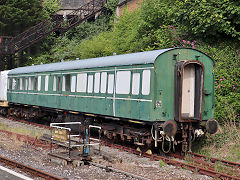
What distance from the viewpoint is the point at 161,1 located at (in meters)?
20.5

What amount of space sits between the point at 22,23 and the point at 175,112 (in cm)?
2909

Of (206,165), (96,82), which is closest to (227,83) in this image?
(206,165)

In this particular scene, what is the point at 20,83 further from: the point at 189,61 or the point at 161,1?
the point at 189,61

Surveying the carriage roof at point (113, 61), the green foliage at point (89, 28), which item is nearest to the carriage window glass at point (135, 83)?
the carriage roof at point (113, 61)

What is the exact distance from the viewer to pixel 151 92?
10289 millimetres

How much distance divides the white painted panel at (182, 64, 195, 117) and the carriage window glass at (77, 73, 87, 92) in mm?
4703

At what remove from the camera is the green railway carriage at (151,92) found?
34.2 feet

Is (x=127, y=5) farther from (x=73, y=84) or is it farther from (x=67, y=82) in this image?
(x=73, y=84)

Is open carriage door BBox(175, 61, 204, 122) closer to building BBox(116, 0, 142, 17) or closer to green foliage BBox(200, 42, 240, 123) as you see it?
green foliage BBox(200, 42, 240, 123)

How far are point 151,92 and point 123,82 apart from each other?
1.66 meters

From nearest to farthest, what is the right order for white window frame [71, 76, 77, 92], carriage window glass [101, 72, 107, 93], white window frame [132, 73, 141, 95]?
white window frame [132, 73, 141, 95]
carriage window glass [101, 72, 107, 93]
white window frame [71, 76, 77, 92]

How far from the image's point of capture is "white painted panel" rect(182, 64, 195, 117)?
11.2 m

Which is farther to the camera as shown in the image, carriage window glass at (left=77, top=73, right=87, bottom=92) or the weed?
carriage window glass at (left=77, top=73, right=87, bottom=92)

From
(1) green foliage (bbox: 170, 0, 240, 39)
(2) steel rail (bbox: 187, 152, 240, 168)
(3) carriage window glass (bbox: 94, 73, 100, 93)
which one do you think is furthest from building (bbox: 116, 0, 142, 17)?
(2) steel rail (bbox: 187, 152, 240, 168)
